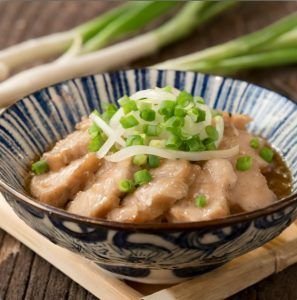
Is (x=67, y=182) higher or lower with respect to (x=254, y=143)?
lower

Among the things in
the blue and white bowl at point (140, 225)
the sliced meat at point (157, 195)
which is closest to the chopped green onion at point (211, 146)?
the sliced meat at point (157, 195)

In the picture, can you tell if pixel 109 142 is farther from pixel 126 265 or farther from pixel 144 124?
pixel 126 265

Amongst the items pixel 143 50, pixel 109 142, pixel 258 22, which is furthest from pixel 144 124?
pixel 258 22

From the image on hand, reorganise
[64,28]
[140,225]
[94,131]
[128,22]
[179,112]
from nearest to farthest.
Answer: [140,225]
[179,112]
[94,131]
[128,22]
[64,28]

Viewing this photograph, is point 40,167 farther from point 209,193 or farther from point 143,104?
point 209,193

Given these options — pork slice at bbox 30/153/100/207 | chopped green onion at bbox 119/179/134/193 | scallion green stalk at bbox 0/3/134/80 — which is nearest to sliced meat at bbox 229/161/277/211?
chopped green onion at bbox 119/179/134/193

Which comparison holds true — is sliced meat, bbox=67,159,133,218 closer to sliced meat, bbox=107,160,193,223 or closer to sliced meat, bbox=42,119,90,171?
sliced meat, bbox=107,160,193,223

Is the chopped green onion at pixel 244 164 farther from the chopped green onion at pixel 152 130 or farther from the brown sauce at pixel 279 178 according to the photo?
the chopped green onion at pixel 152 130

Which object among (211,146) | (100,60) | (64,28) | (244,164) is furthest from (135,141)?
(64,28)
